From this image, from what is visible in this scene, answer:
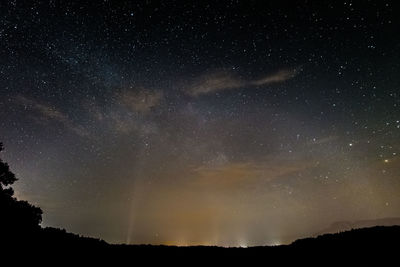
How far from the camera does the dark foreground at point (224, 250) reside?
11586 millimetres

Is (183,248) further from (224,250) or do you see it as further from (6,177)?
(6,177)

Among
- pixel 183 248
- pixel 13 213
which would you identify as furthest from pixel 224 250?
pixel 13 213

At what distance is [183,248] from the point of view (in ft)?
48.3

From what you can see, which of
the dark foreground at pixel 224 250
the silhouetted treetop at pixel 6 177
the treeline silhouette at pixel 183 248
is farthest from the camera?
the silhouetted treetop at pixel 6 177

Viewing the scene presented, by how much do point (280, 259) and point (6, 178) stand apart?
1622 cm

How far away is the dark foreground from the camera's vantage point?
11586 millimetres

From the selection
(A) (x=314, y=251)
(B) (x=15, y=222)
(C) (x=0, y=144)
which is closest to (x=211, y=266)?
(A) (x=314, y=251)

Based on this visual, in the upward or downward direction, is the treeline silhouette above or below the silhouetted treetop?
below

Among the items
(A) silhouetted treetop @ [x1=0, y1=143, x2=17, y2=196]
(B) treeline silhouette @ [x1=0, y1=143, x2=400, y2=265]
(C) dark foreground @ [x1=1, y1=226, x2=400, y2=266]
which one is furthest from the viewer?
(A) silhouetted treetop @ [x1=0, y1=143, x2=17, y2=196]

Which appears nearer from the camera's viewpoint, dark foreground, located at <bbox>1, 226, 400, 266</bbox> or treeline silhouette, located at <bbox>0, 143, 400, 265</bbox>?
dark foreground, located at <bbox>1, 226, 400, 266</bbox>

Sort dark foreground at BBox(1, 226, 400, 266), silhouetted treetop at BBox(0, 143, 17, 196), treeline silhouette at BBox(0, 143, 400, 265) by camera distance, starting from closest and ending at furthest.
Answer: dark foreground at BBox(1, 226, 400, 266), treeline silhouette at BBox(0, 143, 400, 265), silhouetted treetop at BBox(0, 143, 17, 196)

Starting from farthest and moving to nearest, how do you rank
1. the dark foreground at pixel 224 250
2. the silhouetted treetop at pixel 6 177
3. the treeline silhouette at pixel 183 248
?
the silhouetted treetop at pixel 6 177 < the treeline silhouette at pixel 183 248 < the dark foreground at pixel 224 250

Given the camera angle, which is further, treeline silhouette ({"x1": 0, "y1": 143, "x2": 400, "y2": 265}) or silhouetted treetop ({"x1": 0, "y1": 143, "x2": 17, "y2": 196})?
silhouetted treetop ({"x1": 0, "y1": 143, "x2": 17, "y2": 196})

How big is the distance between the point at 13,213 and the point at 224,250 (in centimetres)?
1128
